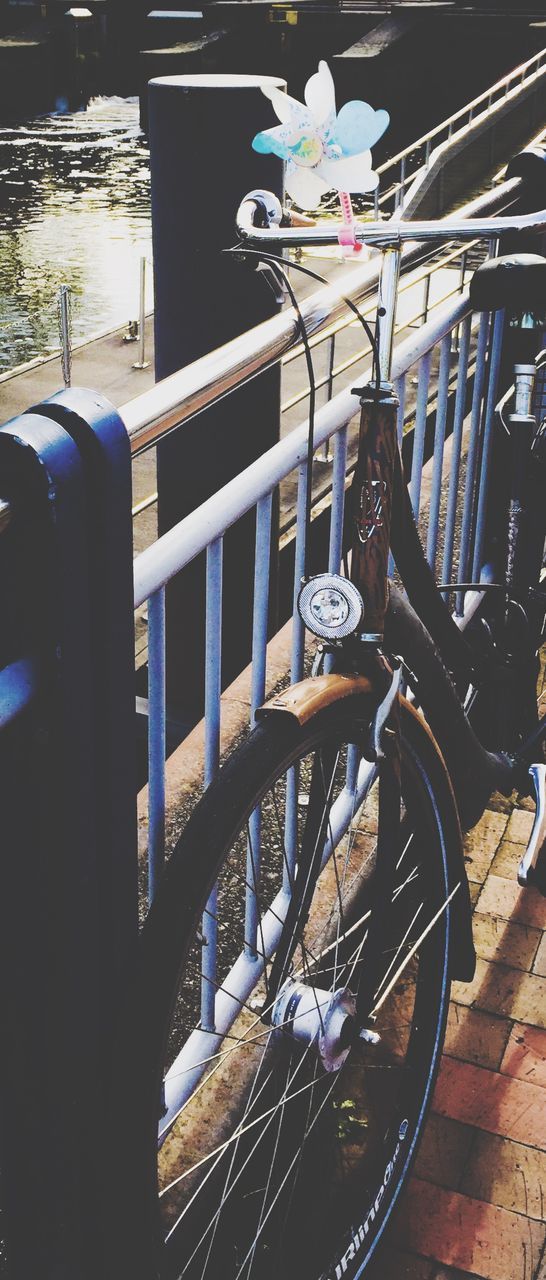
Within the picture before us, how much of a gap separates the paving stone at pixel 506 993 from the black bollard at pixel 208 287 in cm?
169

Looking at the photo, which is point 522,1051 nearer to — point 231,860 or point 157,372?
point 231,860

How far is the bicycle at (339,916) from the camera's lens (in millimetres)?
1765

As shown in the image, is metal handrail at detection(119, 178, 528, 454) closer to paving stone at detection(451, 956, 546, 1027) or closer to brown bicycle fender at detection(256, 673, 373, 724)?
brown bicycle fender at detection(256, 673, 373, 724)

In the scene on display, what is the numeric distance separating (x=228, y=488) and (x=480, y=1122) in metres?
1.54

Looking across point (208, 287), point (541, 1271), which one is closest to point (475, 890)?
point (541, 1271)

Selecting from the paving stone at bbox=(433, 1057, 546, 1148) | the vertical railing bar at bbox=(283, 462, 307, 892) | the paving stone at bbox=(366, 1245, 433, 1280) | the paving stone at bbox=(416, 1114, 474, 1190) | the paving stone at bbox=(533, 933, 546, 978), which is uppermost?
the vertical railing bar at bbox=(283, 462, 307, 892)

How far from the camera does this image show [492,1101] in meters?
2.74

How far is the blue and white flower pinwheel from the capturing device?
166cm

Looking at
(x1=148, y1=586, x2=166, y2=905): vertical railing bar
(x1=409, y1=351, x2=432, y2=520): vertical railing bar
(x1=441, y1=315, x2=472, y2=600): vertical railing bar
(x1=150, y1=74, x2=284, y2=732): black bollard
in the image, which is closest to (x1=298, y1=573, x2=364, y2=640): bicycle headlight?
(x1=148, y1=586, x2=166, y2=905): vertical railing bar

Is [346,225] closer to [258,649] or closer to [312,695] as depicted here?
[312,695]

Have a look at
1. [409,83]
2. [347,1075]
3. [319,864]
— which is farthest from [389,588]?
[409,83]

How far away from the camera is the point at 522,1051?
2.87 metres

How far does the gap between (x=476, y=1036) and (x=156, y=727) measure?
141cm

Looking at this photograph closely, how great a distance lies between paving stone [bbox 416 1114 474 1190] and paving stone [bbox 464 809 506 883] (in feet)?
2.65
